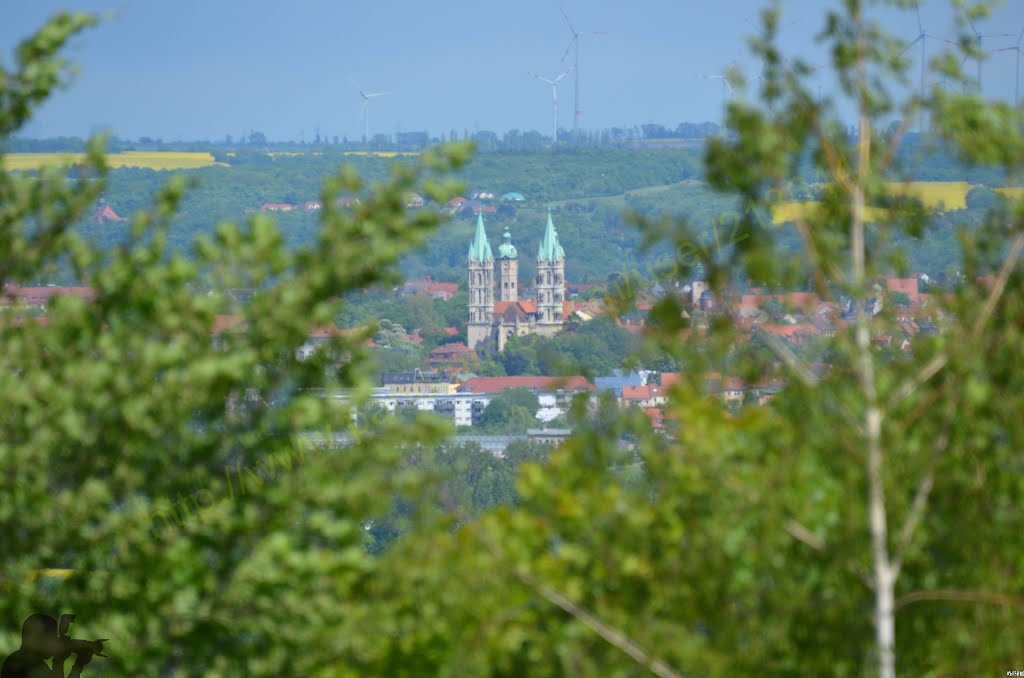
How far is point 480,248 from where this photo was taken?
98625mm

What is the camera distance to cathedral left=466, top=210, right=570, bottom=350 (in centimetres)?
9556

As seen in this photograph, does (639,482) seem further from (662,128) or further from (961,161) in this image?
(662,128)

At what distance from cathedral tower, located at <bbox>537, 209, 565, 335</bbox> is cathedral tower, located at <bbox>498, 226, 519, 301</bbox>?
18.0ft

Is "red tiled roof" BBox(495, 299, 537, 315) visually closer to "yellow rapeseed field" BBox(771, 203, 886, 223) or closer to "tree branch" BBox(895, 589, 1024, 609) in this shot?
"yellow rapeseed field" BBox(771, 203, 886, 223)

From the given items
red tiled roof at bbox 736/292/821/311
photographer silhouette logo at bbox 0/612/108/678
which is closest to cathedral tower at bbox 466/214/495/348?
red tiled roof at bbox 736/292/821/311

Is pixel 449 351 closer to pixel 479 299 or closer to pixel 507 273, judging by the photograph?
pixel 479 299

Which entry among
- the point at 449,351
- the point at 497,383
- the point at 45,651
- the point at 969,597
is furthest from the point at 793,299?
the point at 449,351

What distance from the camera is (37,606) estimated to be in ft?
8.45

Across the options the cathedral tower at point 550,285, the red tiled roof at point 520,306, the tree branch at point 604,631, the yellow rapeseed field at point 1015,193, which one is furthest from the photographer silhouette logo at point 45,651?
the red tiled roof at point 520,306

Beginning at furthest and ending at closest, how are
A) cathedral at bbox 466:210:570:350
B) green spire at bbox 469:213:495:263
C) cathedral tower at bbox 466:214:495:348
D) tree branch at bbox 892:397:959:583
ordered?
green spire at bbox 469:213:495:263 < cathedral tower at bbox 466:214:495:348 < cathedral at bbox 466:210:570:350 < tree branch at bbox 892:397:959:583

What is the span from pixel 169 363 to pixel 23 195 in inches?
18.3

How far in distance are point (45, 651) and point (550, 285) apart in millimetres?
94069

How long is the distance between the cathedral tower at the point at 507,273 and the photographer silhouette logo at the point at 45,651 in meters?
99.5

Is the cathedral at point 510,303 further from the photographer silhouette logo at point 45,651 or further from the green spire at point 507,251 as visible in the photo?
the photographer silhouette logo at point 45,651
